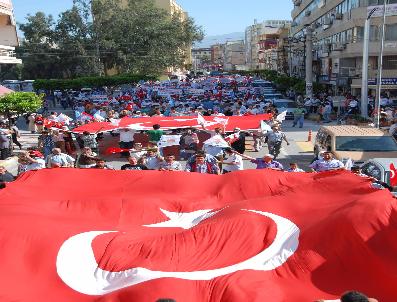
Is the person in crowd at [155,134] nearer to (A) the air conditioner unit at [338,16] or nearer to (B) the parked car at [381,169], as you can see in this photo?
(B) the parked car at [381,169]

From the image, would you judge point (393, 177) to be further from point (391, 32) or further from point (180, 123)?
point (391, 32)

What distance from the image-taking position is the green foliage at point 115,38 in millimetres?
63656

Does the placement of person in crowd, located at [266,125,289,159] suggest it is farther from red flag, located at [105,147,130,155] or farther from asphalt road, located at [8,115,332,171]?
red flag, located at [105,147,130,155]

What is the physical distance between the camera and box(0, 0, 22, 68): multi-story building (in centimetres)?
3694

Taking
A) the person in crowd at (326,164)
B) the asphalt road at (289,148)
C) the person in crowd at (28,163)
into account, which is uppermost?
the person in crowd at (28,163)

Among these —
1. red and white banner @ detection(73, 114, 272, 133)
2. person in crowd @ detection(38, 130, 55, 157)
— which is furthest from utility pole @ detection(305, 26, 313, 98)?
person in crowd @ detection(38, 130, 55, 157)

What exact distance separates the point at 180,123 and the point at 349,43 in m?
26.9

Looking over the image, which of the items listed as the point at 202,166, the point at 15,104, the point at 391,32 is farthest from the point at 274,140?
the point at 391,32

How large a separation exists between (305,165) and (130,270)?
12389 millimetres

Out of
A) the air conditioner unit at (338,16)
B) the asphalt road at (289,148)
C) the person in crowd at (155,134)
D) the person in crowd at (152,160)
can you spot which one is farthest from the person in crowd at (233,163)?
the air conditioner unit at (338,16)

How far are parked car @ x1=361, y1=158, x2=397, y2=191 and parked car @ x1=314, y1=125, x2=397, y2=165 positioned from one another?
5.09ft

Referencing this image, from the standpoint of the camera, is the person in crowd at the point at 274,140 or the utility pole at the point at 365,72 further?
the utility pole at the point at 365,72

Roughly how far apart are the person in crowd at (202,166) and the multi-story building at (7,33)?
29.2 meters

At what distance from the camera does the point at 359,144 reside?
14648 millimetres
